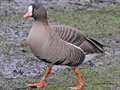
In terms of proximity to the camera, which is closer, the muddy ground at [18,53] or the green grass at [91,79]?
the green grass at [91,79]

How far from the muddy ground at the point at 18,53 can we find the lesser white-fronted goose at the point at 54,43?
804 millimetres

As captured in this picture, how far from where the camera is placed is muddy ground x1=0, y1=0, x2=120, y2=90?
616 centimetres

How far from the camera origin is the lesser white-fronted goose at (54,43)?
4914 mm

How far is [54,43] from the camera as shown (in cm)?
497

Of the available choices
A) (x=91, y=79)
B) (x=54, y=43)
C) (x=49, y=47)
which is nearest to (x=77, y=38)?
(x=54, y=43)

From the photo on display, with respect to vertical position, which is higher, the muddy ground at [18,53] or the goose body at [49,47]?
the goose body at [49,47]

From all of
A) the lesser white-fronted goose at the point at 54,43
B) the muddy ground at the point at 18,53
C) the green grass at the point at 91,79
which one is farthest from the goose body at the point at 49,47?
the muddy ground at the point at 18,53

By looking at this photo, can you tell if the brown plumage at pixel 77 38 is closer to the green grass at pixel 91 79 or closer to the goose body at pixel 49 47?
the goose body at pixel 49 47

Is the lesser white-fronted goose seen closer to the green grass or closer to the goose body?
the goose body

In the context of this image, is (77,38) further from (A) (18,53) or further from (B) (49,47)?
(A) (18,53)

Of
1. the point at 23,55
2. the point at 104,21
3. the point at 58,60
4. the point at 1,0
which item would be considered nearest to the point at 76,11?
the point at 104,21

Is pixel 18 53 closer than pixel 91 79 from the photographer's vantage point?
No

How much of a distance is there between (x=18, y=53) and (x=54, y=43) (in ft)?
8.48

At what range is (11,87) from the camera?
5.46 meters
